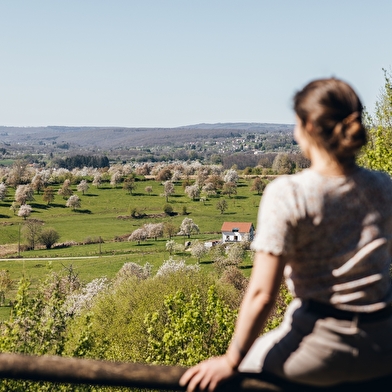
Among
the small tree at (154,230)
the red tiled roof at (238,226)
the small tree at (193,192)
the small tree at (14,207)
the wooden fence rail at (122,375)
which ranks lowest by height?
the small tree at (154,230)

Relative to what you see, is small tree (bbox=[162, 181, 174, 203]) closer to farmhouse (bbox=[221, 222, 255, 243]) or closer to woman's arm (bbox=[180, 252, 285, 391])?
farmhouse (bbox=[221, 222, 255, 243])

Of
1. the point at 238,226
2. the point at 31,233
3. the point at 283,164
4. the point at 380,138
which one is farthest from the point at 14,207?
the point at 380,138

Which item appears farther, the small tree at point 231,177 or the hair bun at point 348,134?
the small tree at point 231,177

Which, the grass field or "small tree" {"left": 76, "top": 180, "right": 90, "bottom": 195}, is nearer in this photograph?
the grass field

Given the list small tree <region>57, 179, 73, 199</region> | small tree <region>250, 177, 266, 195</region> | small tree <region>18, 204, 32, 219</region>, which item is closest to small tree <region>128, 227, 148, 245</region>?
small tree <region>18, 204, 32, 219</region>

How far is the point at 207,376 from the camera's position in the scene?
243 centimetres

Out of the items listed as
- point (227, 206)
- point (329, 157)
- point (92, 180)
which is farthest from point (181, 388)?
point (92, 180)

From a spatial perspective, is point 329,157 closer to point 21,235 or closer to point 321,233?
point 321,233

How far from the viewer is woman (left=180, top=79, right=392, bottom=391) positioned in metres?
2.37

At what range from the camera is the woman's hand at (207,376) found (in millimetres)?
2426

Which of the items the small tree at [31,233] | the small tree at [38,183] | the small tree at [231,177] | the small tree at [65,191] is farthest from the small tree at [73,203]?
the small tree at [231,177]

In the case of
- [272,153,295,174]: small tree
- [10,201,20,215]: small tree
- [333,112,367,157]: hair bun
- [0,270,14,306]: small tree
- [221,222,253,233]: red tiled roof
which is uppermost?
[333,112,367,157]: hair bun

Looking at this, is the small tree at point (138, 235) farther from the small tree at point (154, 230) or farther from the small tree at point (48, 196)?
the small tree at point (48, 196)

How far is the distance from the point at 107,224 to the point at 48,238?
55.8 feet
